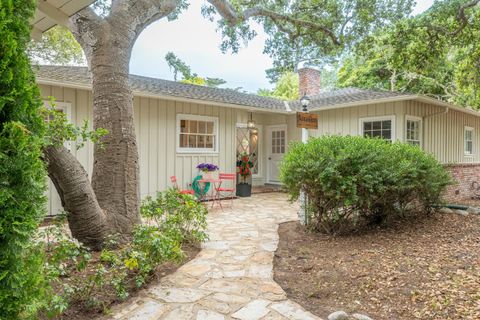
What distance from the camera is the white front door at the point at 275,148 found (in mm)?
11211

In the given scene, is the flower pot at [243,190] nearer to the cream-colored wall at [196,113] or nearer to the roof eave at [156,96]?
the cream-colored wall at [196,113]

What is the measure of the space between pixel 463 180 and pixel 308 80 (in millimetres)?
5895

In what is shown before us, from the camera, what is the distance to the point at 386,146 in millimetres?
4992

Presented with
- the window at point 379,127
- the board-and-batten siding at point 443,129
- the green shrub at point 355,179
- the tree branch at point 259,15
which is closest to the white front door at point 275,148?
the window at point 379,127

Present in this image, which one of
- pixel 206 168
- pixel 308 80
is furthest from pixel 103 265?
pixel 308 80

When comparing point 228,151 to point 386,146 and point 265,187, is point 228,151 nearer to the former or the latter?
point 265,187

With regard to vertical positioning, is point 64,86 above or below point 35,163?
above

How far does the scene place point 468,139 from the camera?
37.7 ft

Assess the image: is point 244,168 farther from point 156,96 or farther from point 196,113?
point 156,96

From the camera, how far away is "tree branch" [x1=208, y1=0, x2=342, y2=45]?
624 cm

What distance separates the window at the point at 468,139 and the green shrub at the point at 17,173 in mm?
13007

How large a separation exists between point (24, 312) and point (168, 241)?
1463 mm

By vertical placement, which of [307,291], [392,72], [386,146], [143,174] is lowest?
[307,291]

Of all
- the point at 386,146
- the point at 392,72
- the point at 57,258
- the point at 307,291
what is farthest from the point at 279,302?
the point at 392,72
